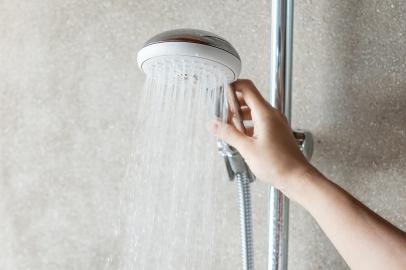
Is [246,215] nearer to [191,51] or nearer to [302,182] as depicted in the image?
[302,182]

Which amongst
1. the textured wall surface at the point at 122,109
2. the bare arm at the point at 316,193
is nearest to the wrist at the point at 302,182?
the bare arm at the point at 316,193

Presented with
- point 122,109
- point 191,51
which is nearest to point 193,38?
point 191,51

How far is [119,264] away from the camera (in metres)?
0.99

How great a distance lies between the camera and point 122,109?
98 centimetres

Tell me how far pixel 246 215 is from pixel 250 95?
0.21 metres

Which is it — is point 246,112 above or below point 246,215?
above

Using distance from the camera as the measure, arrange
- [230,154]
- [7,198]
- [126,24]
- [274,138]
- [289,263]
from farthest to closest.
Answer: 1. [7,198]
2. [126,24]
3. [289,263]
4. [230,154]
5. [274,138]

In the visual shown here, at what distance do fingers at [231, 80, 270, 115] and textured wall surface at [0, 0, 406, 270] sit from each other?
180 mm

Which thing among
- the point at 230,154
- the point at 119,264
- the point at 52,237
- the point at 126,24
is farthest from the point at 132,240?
the point at 126,24

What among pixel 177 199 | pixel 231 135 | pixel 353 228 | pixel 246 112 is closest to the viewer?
pixel 353 228

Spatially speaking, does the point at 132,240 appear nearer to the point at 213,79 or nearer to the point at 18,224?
the point at 18,224

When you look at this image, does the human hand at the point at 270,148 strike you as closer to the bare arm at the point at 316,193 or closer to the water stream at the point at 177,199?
the bare arm at the point at 316,193

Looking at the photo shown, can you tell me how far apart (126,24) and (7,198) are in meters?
0.46

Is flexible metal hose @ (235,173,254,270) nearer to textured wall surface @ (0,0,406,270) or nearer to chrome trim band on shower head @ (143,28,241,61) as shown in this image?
textured wall surface @ (0,0,406,270)
